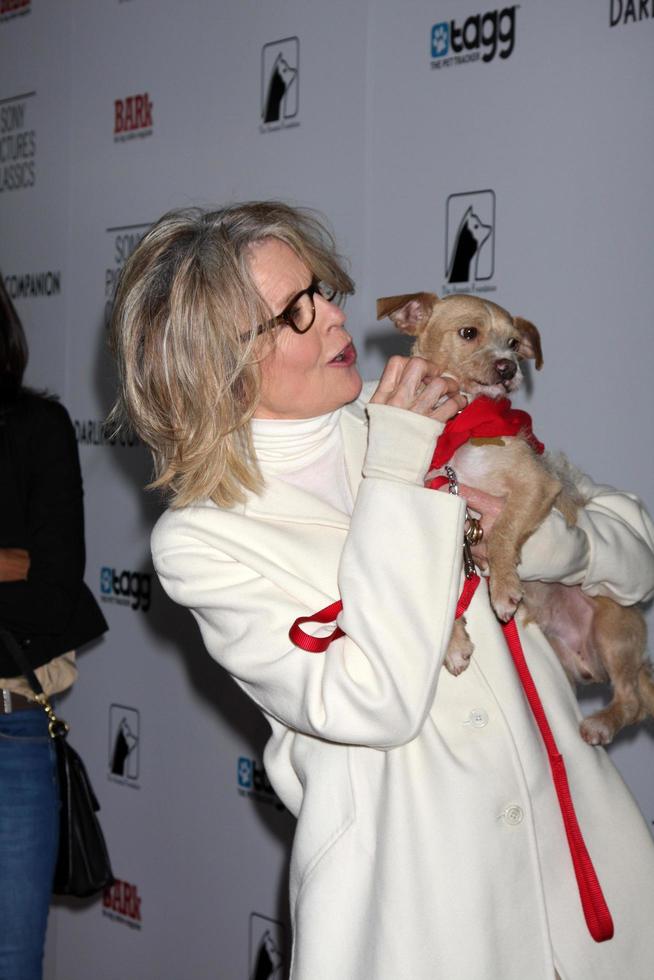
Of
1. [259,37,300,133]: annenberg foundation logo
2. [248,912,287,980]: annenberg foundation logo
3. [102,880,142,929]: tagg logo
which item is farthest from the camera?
[102,880,142,929]: tagg logo

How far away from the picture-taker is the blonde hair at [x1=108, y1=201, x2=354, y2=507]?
1.63 metres

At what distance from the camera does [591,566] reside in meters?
1.74

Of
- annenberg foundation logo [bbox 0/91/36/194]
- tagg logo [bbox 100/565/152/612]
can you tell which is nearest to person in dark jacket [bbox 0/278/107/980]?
tagg logo [bbox 100/565/152/612]

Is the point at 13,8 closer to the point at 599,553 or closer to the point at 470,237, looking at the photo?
the point at 470,237

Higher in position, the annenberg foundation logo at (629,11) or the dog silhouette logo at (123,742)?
the annenberg foundation logo at (629,11)

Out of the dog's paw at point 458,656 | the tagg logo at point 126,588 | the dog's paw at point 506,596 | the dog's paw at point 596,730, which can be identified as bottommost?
the tagg logo at point 126,588

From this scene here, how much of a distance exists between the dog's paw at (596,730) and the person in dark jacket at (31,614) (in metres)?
1.42

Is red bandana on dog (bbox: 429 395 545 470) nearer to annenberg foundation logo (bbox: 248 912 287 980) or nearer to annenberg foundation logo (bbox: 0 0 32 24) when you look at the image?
annenberg foundation logo (bbox: 248 912 287 980)

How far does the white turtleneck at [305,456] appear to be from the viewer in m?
1.72

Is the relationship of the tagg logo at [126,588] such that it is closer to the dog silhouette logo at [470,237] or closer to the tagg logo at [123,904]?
the tagg logo at [123,904]

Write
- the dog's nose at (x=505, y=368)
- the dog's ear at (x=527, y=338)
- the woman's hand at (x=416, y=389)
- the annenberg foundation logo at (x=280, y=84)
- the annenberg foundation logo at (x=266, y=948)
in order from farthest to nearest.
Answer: the annenberg foundation logo at (x=266, y=948)
the annenberg foundation logo at (x=280, y=84)
the dog's ear at (x=527, y=338)
the dog's nose at (x=505, y=368)
the woman's hand at (x=416, y=389)

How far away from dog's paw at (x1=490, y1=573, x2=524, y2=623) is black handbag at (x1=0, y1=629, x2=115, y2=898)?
135 centimetres

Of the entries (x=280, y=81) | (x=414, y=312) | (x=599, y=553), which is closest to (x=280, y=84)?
(x=280, y=81)

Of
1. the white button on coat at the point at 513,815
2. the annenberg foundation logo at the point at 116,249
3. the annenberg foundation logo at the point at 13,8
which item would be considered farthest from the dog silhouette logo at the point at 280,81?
the white button on coat at the point at 513,815
